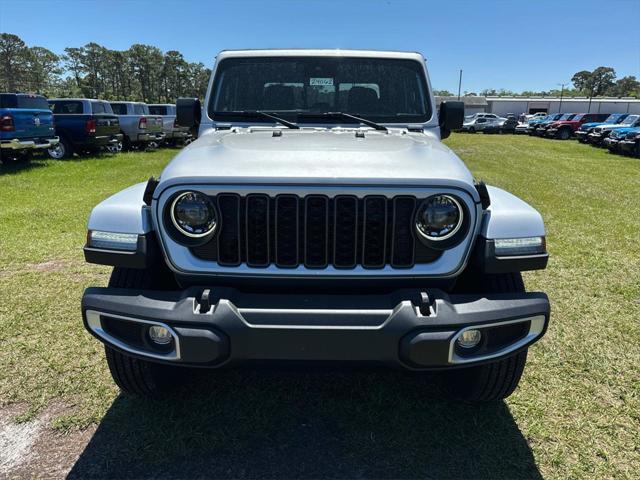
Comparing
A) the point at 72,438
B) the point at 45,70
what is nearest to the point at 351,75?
the point at 72,438

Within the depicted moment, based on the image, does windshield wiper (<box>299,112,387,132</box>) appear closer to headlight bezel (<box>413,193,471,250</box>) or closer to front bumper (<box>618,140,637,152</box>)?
headlight bezel (<box>413,193,471,250</box>)

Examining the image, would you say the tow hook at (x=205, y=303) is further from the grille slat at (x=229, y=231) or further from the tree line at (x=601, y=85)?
the tree line at (x=601, y=85)

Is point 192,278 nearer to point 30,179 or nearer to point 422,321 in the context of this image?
point 422,321

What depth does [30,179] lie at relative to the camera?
36.7 feet

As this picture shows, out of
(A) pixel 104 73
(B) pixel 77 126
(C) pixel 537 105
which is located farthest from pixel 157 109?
(A) pixel 104 73

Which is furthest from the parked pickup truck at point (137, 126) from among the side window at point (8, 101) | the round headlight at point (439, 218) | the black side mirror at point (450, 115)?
the round headlight at point (439, 218)

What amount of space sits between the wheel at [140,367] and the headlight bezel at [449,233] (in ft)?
4.35

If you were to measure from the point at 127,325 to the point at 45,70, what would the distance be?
101570mm

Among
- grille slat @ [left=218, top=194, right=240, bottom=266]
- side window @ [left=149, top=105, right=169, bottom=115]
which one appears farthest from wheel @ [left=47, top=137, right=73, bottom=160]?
grille slat @ [left=218, top=194, right=240, bottom=266]

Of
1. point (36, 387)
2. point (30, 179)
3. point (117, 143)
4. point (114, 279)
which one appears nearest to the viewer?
point (114, 279)

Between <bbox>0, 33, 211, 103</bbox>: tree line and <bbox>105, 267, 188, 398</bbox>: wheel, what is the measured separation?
280 feet

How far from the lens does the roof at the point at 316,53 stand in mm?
3732

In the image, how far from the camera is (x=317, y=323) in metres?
2.12

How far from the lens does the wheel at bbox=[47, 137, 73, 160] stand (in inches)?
578
